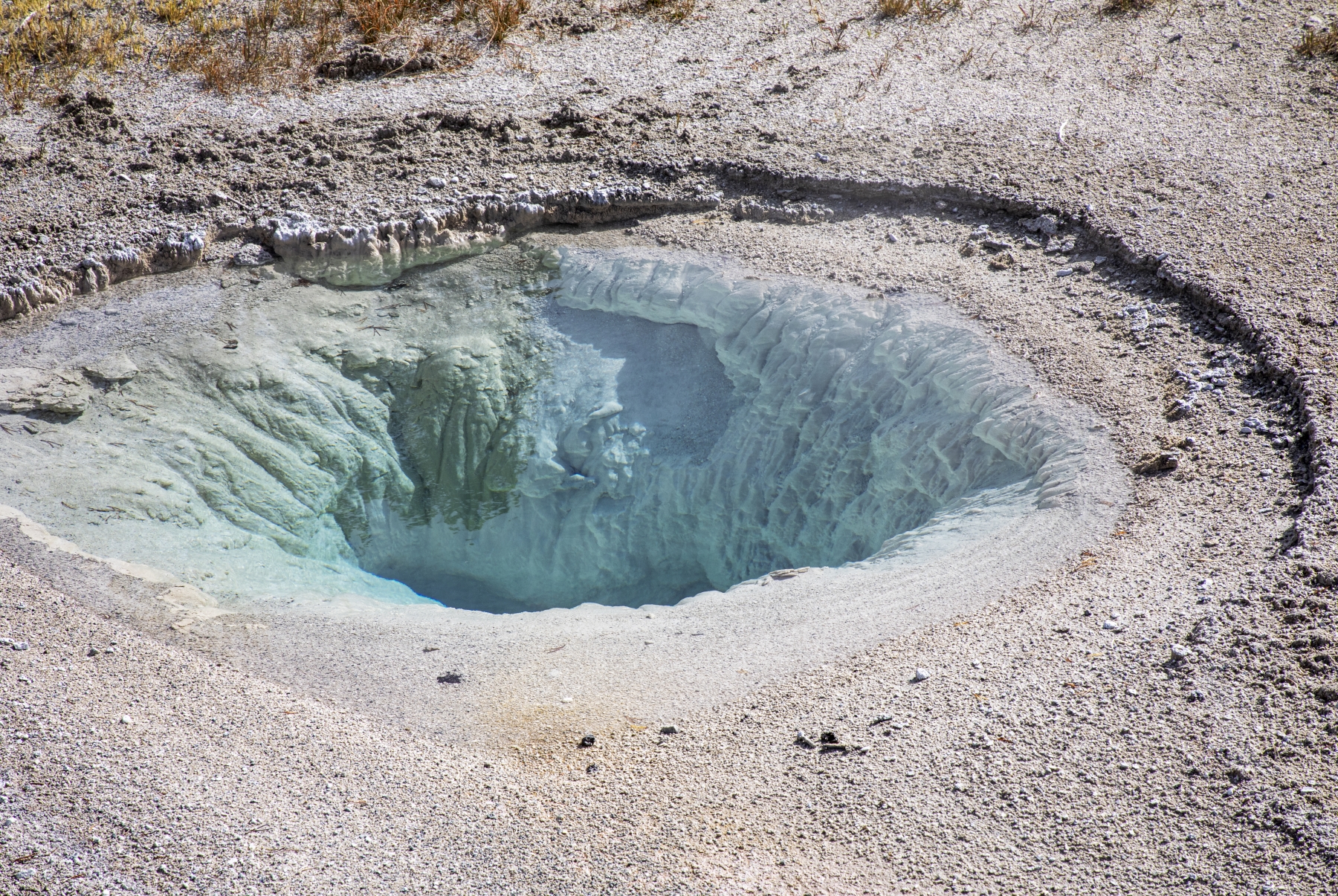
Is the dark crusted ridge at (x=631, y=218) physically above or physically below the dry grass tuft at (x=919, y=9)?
below

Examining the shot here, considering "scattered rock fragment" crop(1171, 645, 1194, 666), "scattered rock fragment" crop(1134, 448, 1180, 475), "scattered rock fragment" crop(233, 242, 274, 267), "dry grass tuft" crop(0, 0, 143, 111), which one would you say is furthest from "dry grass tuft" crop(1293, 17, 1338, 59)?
"dry grass tuft" crop(0, 0, 143, 111)

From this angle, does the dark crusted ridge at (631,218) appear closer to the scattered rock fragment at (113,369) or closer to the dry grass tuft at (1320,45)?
the scattered rock fragment at (113,369)

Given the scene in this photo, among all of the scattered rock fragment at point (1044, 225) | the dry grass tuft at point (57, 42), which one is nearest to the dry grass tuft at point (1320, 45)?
the scattered rock fragment at point (1044, 225)

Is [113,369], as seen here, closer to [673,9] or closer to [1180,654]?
[1180,654]

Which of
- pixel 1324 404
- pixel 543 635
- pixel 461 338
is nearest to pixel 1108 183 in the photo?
pixel 1324 404

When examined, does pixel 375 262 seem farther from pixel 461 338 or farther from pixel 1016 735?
pixel 1016 735

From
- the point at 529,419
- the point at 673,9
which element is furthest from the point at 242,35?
the point at 529,419

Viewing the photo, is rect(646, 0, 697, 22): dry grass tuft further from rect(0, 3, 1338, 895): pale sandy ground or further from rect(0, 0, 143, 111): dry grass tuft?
rect(0, 3, 1338, 895): pale sandy ground
